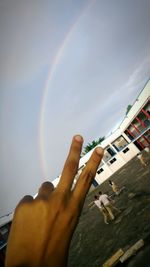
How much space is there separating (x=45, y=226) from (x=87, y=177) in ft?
1.95

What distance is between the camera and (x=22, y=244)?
1.90 meters

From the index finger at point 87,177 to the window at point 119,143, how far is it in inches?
1919

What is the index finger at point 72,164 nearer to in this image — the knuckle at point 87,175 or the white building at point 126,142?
the knuckle at point 87,175

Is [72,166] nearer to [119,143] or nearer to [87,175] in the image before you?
[87,175]

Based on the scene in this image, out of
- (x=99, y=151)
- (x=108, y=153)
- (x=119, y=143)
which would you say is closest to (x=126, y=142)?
(x=119, y=143)

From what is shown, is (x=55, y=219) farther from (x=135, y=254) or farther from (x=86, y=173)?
(x=135, y=254)

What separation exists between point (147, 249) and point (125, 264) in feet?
3.17

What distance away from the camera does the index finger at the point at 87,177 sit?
219cm

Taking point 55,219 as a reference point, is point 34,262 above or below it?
below

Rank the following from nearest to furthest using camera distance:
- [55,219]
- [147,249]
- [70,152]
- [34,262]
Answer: [34,262]
[55,219]
[70,152]
[147,249]

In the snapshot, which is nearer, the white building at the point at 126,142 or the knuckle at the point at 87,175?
the knuckle at the point at 87,175

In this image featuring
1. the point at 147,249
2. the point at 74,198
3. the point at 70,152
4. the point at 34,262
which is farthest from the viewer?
the point at 147,249

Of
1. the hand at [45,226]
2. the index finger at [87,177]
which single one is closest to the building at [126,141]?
the index finger at [87,177]

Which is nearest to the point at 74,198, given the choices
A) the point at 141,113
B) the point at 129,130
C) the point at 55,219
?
the point at 55,219
